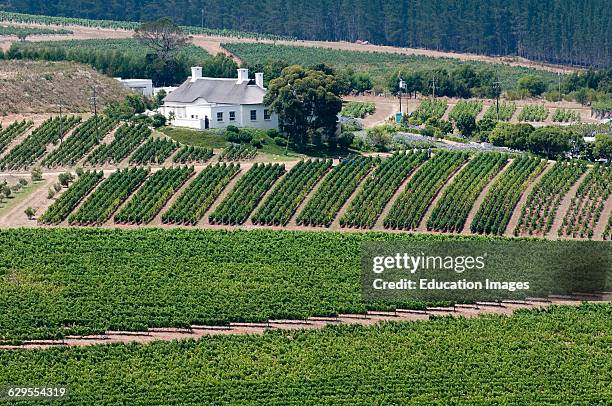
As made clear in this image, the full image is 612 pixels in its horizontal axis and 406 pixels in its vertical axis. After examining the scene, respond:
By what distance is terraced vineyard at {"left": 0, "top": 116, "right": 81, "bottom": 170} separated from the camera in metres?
104

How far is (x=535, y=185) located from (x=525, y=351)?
3183 centimetres

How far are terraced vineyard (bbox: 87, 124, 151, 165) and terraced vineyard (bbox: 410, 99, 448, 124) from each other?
31545mm

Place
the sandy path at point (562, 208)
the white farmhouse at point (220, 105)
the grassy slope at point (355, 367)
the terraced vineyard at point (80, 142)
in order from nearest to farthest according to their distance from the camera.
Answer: the grassy slope at point (355, 367)
the sandy path at point (562, 208)
the terraced vineyard at point (80, 142)
the white farmhouse at point (220, 105)

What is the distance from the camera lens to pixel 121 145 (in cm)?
10612

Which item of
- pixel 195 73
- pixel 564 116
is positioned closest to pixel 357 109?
pixel 195 73

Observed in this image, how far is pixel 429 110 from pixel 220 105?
1278 inches

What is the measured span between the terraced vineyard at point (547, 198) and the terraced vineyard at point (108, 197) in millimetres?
29383

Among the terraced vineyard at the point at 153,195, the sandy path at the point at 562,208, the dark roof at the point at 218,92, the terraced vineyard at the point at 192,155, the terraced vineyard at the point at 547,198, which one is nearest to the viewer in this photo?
the sandy path at the point at 562,208

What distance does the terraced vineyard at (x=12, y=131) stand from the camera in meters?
107

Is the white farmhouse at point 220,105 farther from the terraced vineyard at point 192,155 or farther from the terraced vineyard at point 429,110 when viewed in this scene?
the terraced vineyard at point 429,110

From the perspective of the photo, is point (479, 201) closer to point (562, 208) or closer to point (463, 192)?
point (463, 192)

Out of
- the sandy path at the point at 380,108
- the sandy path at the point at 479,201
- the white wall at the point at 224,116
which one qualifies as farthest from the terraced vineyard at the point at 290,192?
the sandy path at the point at 380,108

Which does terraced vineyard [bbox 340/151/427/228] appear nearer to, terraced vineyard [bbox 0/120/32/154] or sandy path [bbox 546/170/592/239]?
sandy path [bbox 546/170/592/239]

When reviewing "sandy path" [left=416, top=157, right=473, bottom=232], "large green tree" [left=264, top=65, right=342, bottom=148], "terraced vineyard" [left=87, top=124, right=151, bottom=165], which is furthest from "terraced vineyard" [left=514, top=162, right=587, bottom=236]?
"terraced vineyard" [left=87, top=124, right=151, bottom=165]
